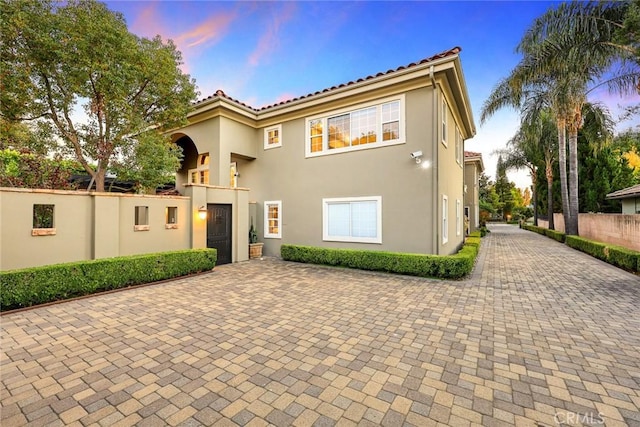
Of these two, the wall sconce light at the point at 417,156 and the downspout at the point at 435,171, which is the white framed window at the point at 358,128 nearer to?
the wall sconce light at the point at 417,156

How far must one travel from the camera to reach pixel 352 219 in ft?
33.0

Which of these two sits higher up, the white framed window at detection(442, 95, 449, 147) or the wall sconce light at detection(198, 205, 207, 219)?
the white framed window at detection(442, 95, 449, 147)

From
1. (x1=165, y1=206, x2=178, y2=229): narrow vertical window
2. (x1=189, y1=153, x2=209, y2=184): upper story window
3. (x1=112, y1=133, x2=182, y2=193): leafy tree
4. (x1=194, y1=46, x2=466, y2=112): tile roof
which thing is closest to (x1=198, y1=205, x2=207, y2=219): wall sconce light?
(x1=165, y1=206, x2=178, y2=229): narrow vertical window

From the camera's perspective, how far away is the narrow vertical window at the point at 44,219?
6434 millimetres

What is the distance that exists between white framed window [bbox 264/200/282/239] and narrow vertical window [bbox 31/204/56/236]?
698cm

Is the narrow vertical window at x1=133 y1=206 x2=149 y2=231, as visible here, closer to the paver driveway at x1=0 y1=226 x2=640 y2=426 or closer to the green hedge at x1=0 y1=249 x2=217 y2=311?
the green hedge at x1=0 y1=249 x2=217 y2=311

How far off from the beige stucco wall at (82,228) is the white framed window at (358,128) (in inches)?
216

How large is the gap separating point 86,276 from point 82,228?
1.68 metres

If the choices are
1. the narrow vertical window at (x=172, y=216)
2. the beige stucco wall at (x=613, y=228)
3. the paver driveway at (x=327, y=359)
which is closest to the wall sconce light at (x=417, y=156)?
the paver driveway at (x=327, y=359)

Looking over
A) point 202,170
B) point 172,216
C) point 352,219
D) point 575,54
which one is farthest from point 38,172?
point 575,54

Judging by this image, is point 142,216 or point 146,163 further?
point 146,163

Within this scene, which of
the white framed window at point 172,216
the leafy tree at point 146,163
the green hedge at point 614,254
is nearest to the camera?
the green hedge at point 614,254

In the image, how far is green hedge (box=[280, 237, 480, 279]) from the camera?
25.4ft

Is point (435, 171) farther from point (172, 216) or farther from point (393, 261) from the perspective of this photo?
point (172, 216)
